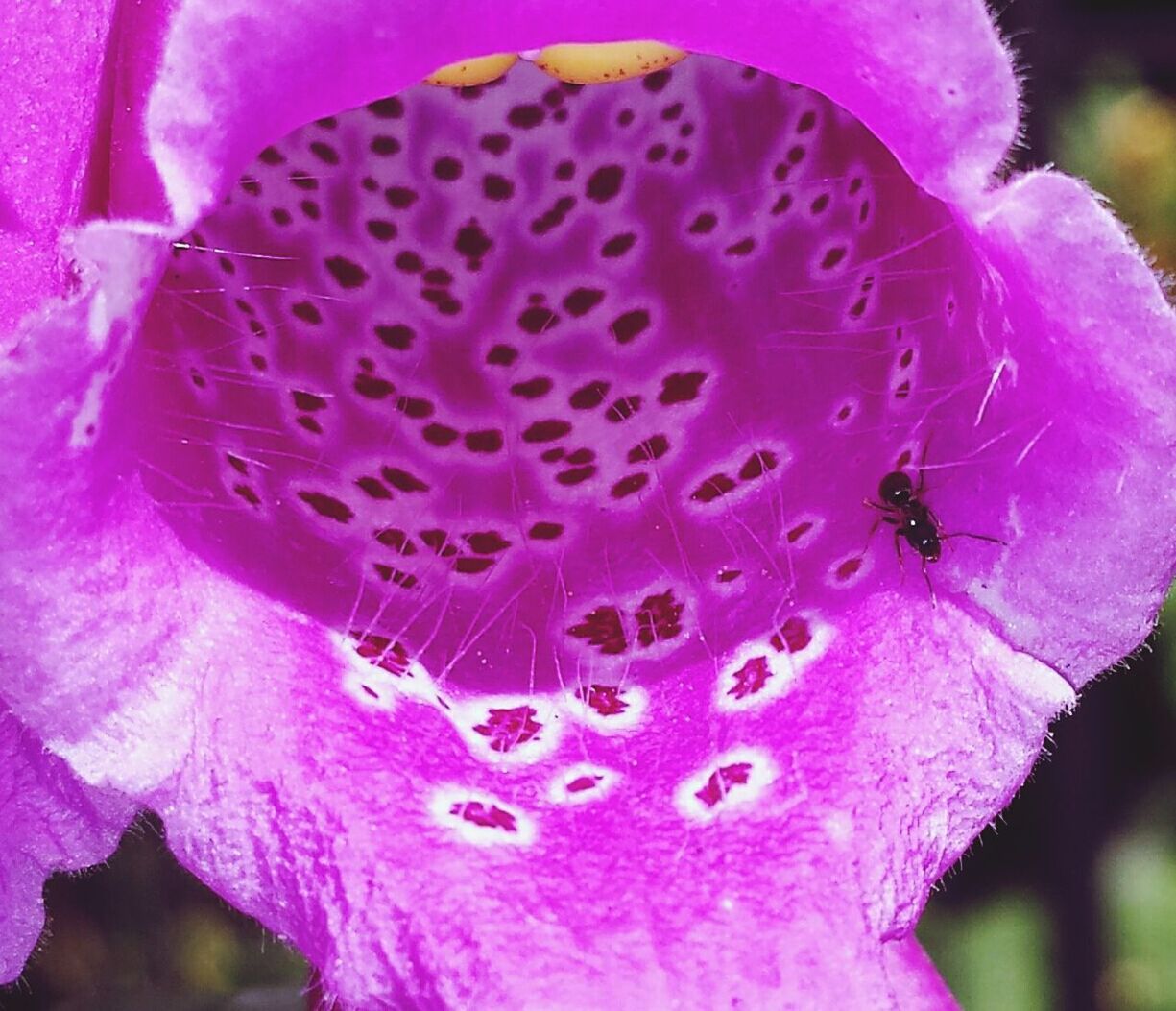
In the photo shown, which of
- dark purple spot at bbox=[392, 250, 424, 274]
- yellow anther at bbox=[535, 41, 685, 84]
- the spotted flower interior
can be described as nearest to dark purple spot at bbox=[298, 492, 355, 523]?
the spotted flower interior

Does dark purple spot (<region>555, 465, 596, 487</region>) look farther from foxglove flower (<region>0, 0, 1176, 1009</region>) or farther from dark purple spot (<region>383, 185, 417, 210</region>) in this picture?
dark purple spot (<region>383, 185, 417, 210</region>)

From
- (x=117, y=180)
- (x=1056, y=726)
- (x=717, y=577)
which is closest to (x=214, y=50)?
(x=117, y=180)

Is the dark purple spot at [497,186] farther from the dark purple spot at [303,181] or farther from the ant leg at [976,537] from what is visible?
the ant leg at [976,537]

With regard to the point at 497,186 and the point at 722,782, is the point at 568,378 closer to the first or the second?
the point at 497,186

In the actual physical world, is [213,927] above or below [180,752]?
below

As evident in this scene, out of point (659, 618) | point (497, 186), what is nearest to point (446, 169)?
point (497, 186)

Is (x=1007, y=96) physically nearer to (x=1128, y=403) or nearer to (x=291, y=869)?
(x=1128, y=403)

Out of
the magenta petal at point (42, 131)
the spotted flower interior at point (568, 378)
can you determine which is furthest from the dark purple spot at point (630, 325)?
the magenta petal at point (42, 131)
